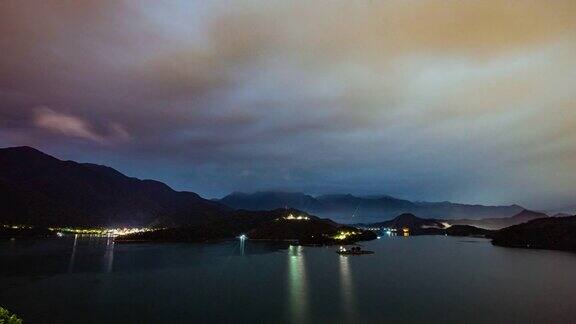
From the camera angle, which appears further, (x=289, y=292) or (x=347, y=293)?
(x=289, y=292)

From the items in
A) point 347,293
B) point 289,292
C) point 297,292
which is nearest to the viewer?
point 347,293

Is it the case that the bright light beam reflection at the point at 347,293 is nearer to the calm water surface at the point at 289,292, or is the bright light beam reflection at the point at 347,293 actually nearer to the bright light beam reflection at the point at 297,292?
the calm water surface at the point at 289,292

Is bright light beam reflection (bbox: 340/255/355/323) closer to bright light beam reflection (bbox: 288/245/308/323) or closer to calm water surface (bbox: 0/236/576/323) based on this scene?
calm water surface (bbox: 0/236/576/323)

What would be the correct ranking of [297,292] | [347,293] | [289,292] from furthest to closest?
[289,292], [297,292], [347,293]

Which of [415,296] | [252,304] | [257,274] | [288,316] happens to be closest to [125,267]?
[257,274]

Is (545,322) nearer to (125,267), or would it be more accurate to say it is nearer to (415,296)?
(415,296)

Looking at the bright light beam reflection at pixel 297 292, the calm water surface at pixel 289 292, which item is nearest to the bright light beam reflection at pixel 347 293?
the calm water surface at pixel 289 292

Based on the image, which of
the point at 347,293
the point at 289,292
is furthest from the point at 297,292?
the point at 347,293

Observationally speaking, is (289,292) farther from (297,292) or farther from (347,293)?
(347,293)
